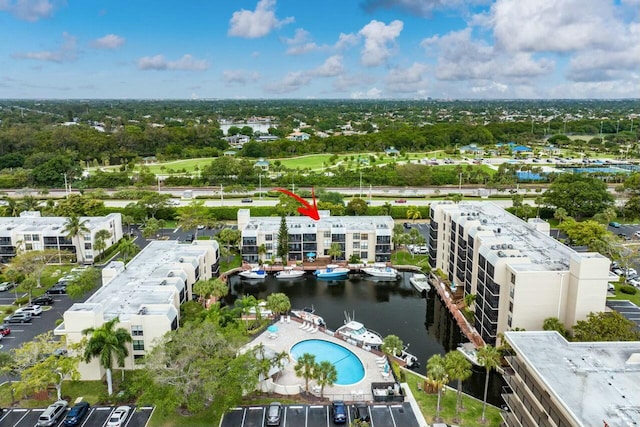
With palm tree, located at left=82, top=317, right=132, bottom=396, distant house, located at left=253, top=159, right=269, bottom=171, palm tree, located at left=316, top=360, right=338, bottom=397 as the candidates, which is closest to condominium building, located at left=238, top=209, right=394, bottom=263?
palm tree, located at left=82, top=317, right=132, bottom=396

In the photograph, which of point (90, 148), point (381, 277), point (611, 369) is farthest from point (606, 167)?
point (90, 148)

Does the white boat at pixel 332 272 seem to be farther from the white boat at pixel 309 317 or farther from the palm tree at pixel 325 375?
the palm tree at pixel 325 375

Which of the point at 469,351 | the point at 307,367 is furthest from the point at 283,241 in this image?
the point at 307,367

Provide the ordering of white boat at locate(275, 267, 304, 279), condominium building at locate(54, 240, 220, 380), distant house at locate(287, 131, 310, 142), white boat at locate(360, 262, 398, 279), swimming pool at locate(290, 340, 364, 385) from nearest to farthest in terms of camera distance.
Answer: condominium building at locate(54, 240, 220, 380) → swimming pool at locate(290, 340, 364, 385) → white boat at locate(360, 262, 398, 279) → white boat at locate(275, 267, 304, 279) → distant house at locate(287, 131, 310, 142)

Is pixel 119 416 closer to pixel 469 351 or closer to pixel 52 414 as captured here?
pixel 52 414

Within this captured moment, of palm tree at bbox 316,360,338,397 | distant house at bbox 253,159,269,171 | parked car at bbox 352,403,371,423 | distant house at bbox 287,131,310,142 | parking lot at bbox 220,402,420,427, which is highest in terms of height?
distant house at bbox 287,131,310,142

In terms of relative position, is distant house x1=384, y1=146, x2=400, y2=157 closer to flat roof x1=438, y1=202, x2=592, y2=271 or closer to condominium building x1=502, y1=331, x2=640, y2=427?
flat roof x1=438, y1=202, x2=592, y2=271

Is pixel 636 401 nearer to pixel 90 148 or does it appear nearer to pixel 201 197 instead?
pixel 201 197
